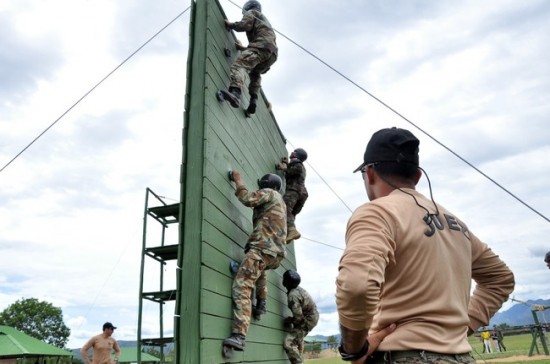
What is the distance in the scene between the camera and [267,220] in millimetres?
4273

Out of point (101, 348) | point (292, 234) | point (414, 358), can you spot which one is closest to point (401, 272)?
point (414, 358)

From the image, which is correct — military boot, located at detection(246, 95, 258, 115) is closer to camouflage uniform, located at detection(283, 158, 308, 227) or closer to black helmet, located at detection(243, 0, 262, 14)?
black helmet, located at detection(243, 0, 262, 14)

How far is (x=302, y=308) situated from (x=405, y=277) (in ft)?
17.7

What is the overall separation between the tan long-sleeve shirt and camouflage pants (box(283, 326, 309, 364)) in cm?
505

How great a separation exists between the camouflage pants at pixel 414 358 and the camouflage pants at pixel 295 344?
506 cm

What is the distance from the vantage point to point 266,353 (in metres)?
5.04

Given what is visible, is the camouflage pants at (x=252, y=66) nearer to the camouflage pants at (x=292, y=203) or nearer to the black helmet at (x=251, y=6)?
the black helmet at (x=251, y=6)

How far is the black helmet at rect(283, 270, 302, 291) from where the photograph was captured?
21.6 ft

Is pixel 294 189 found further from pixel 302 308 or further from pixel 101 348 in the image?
pixel 101 348

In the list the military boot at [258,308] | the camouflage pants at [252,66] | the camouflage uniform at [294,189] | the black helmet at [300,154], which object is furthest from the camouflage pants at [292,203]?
the military boot at [258,308]

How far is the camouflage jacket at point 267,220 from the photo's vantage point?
13.6ft

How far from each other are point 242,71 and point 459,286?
13.1 feet

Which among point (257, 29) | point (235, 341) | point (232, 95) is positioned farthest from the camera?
point (257, 29)

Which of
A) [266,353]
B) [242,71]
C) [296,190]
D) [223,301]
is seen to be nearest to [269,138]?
[296,190]
